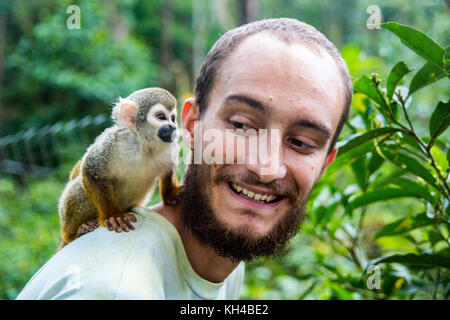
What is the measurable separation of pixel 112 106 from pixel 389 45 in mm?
4917

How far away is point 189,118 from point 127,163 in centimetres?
39

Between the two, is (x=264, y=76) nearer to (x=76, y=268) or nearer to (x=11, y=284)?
(x=76, y=268)

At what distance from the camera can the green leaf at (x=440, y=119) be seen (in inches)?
43.8

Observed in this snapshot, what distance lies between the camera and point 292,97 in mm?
940

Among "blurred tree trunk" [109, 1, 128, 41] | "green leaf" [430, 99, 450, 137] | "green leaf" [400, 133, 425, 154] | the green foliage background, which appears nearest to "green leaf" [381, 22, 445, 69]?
the green foliage background

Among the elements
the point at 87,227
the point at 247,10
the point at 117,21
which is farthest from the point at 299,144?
the point at 117,21

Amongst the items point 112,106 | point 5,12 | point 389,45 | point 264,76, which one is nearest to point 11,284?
point 112,106

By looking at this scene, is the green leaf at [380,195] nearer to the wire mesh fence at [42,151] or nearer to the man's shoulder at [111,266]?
the man's shoulder at [111,266]

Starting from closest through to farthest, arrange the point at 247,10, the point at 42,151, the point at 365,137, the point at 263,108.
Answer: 1. the point at 263,108
2. the point at 365,137
3. the point at 247,10
4. the point at 42,151

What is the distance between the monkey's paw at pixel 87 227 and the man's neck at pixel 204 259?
0.37 m

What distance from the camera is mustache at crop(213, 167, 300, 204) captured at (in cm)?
94

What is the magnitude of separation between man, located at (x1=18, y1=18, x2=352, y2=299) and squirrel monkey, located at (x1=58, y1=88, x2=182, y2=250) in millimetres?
255

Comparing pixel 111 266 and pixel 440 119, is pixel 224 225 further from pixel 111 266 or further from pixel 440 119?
pixel 440 119

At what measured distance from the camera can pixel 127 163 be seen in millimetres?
1407
